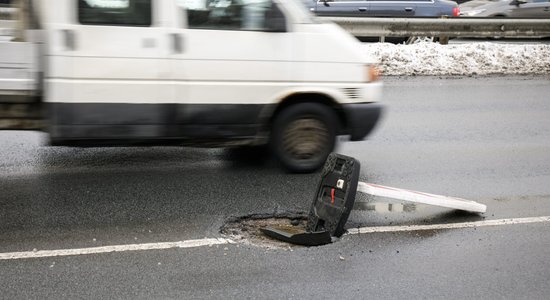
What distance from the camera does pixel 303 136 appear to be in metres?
7.30

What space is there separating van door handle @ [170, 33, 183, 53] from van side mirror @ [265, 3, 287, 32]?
0.87m

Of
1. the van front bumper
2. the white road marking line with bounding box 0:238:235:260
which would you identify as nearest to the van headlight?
the van front bumper

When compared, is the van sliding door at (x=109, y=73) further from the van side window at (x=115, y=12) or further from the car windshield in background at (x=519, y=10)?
the car windshield in background at (x=519, y=10)

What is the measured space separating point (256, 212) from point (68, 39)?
2.32 m

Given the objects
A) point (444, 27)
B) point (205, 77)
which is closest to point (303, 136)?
point (205, 77)

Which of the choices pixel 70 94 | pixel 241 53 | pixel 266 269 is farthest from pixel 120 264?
pixel 241 53

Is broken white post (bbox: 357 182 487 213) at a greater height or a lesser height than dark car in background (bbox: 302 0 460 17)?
lesser

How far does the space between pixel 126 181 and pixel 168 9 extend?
1.70 m

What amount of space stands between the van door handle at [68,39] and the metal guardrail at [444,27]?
29.9 ft

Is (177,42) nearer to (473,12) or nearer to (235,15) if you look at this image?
(235,15)

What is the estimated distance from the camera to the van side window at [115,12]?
643 cm

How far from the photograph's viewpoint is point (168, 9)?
6613 mm

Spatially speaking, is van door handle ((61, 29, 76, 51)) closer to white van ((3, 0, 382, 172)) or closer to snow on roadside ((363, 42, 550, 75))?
white van ((3, 0, 382, 172))

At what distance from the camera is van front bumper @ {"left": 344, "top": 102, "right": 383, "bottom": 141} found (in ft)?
24.0
